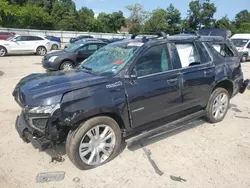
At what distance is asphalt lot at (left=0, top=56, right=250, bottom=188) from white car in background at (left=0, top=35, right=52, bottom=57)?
519 inches

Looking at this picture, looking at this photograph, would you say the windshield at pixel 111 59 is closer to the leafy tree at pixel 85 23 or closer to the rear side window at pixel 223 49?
the rear side window at pixel 223 49

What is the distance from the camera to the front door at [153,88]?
357 centimetres

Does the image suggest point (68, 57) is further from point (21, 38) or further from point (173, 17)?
point (173, 17)

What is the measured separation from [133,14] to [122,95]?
55.6m

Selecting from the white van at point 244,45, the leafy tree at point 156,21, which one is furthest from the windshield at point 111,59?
the leafy tree at point 156,21

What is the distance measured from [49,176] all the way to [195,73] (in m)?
2.95

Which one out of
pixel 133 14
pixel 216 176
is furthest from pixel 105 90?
pixel 133 14

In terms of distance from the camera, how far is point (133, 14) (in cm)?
5584

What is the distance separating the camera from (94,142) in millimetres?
3436

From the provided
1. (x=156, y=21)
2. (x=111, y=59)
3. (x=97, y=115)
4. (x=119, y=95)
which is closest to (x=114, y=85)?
(x=119, y=95)

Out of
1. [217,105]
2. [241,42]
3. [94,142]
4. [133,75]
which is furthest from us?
[241,42]

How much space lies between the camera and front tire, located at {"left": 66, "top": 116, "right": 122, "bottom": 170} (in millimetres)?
3211

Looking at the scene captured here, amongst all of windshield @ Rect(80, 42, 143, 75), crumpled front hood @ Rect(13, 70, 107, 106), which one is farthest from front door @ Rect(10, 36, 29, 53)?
crumpled front hood @ Rect(13, 70, 107, 106)

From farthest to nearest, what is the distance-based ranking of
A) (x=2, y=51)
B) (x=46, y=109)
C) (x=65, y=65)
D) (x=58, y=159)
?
(x=2, y=51) < (x=65, y=65) < (x=58, y=159) < (x=46, y=109)
